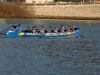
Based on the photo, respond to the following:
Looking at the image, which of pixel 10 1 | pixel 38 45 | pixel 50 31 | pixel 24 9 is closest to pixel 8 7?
pixel 24 9

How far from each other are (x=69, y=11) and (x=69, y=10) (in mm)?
188

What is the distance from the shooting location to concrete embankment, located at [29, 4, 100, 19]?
348ft

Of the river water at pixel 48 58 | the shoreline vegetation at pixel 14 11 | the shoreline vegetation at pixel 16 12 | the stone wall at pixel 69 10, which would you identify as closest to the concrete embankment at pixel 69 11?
the stone wall at pixel 69 10

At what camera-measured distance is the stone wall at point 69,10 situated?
106m

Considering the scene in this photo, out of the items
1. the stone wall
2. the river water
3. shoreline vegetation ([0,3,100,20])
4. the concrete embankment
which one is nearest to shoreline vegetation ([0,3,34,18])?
shoreline vegetation ([0,3,100,20])

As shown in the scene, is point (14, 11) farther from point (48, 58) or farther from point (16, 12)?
point (48, 58)

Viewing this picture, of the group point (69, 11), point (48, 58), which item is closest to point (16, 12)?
point (69, 11)

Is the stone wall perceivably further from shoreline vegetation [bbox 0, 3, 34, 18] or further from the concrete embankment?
shoreline vegetation [bbox 0, 3, 34, 18]

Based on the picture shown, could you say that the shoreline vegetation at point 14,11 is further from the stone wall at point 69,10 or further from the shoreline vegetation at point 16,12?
the stone wall at point 69,10

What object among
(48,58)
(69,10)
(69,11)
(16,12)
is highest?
(48,58)

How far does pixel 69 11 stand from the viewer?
10662 centimetres

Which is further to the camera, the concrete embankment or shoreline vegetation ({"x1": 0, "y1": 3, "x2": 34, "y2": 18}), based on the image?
the concrete embankment

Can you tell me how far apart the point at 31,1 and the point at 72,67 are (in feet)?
273

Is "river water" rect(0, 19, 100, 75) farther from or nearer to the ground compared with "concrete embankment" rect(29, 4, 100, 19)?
farther from the ground
